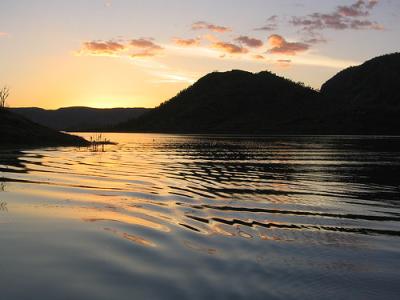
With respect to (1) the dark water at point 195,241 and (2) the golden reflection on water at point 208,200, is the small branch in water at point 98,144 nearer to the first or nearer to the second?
(2) the golden reflection on water at point 208,200

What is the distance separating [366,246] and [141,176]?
53.7 ft

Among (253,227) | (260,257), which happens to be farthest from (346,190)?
(260,257)

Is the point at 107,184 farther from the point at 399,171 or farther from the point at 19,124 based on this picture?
the point at 19,124

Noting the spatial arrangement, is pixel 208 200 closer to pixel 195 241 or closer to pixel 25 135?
pixel 195 241

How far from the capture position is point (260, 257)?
10141 millimetres

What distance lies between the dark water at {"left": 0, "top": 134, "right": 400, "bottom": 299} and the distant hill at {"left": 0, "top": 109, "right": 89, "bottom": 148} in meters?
35.3

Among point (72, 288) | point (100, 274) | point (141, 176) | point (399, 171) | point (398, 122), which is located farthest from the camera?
point (398, 122)

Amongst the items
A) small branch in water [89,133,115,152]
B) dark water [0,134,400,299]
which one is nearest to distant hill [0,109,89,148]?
small branch in water [89,133,115,152]

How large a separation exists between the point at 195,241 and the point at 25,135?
51.6 m

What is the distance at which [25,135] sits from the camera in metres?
58.3

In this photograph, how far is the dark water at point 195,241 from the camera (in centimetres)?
819

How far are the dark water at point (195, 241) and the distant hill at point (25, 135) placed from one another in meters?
35.3

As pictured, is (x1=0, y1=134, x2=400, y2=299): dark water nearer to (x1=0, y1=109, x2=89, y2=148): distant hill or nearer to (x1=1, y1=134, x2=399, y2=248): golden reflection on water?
(x1=1, y1=134, x2=399, y2=248): golden reflection on water

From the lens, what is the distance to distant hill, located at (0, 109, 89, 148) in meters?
55.4
